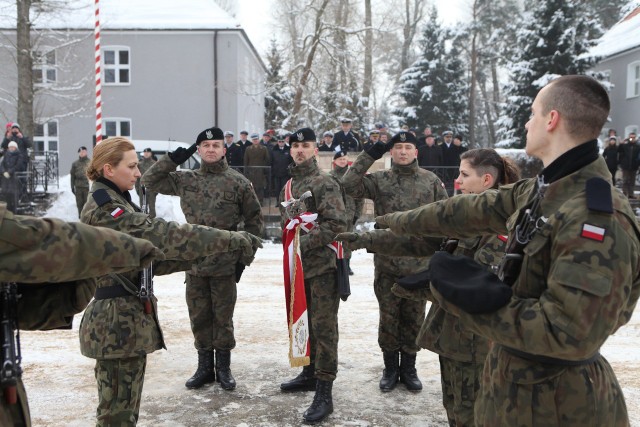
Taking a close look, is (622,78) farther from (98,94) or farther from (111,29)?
(98,94)

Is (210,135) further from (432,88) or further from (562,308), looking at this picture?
(432,88)

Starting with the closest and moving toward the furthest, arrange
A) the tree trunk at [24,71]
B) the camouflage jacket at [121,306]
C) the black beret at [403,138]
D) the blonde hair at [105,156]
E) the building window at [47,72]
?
the camouflage jacket at [121,306], the blonde hair at [105,156], the black beret at [403,138], the tree trunk at [24,71], the building window at [47,72]

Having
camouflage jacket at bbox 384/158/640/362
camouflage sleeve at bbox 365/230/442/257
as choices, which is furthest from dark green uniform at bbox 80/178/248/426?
camouflage jacket at bbox 384/158/640/362

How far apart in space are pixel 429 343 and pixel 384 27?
26795 mm

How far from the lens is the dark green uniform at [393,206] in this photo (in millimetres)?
5789

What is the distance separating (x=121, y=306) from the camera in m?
3.85

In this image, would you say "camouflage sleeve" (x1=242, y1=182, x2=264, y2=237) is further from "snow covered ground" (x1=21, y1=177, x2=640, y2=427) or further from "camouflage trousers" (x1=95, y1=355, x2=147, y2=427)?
"camouflage trousers" (x1=95, y1=355, x2=147, y2=427)

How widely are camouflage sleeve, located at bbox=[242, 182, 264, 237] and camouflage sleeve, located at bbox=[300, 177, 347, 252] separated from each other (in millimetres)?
842

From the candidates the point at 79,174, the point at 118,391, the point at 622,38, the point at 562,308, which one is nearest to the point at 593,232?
the point at 562,308

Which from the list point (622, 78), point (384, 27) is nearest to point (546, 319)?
point (384, 27)

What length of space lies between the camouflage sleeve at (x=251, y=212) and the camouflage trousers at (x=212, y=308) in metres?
0.53

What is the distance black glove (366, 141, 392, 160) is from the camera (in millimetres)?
5582

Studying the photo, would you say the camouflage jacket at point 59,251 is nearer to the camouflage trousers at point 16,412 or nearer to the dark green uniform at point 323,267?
the camouflage trousers at point 16,412

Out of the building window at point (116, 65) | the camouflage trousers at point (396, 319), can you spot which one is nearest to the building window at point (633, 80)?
the building window at point (116, 65)
